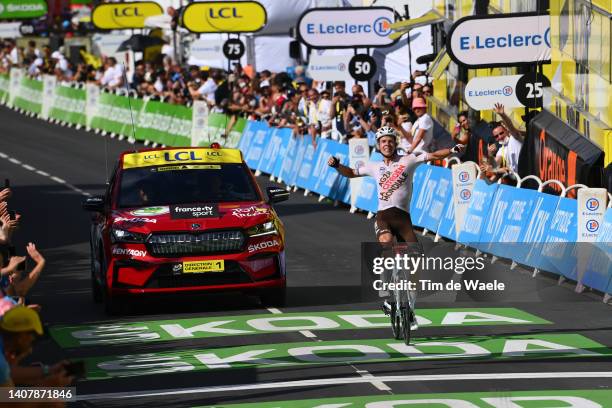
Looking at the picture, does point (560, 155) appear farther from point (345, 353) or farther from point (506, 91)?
point (345, 353)

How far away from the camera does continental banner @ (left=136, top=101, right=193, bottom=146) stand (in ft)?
136

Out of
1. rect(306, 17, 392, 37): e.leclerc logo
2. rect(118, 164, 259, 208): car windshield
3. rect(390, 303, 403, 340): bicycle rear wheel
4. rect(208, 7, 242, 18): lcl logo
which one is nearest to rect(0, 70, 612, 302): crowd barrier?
rect(118, 164, 259, 208): car windshield

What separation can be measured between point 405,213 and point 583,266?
3.75m

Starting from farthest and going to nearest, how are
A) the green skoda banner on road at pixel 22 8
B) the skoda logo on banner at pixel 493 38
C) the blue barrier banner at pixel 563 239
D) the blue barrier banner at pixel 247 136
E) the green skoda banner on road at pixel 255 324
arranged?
1. the green skoda banner on road at pixel 22 8
2. the blue barrier banner at pixel 247 136
3. the skoda logo on banner at pixel 493 38
4. the blue barrier banner at pixel 563 239
5. the green skoda banner on road at pixel 255 324

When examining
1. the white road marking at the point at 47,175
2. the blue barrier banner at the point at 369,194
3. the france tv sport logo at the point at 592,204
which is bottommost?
the white road marking at the point at 47,175

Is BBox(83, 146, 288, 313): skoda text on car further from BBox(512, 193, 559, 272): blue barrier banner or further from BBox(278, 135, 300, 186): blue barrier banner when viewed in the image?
BBox(278, 135, 300, 186): blue barrier banner

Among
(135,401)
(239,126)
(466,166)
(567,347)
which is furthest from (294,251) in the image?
(239,126)

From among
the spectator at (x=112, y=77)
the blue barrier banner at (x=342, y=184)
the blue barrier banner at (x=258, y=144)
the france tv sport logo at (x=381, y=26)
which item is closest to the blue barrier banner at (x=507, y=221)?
the blue barrier banner at (x=342, y=184)

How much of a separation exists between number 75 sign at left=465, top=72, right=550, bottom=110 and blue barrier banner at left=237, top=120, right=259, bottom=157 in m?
12.2

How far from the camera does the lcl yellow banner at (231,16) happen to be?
41469 millimetres

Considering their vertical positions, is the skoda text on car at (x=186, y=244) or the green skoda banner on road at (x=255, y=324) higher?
the skoda text on car at (x=186, y=244)

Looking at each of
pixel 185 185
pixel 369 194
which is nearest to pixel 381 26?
pixel 369 194

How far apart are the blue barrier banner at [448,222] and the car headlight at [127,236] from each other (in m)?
7.64

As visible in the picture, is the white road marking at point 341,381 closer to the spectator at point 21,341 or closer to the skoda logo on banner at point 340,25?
the spectator at point 21,341
